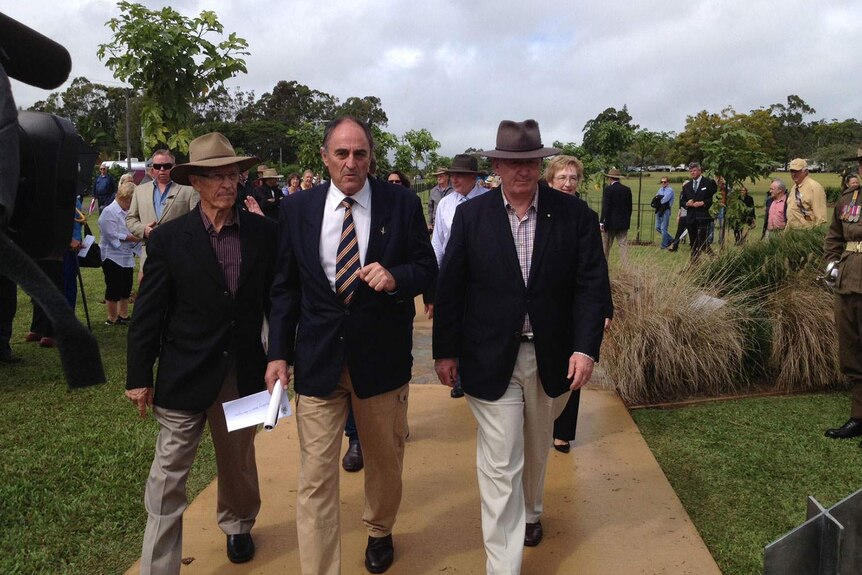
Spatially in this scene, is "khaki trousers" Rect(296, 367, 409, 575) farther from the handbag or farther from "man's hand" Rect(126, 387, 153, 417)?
the handbag

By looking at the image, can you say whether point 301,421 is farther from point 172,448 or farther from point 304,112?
point 304,112

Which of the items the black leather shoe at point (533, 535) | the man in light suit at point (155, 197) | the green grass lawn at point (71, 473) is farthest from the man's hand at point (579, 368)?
the man in light suit at point (155, 197)

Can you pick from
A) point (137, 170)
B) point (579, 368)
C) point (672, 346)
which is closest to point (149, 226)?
point (579, 368)

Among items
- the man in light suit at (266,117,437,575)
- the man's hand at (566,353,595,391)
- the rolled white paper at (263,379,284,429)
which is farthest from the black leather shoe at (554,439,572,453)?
the rolled white paper at (263,379,284,429)

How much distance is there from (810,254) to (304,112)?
87346mm

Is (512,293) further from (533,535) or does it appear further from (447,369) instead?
(533,535)

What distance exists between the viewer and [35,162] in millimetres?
1121

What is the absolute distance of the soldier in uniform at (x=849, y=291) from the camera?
16.9 ft

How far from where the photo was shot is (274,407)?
122 inches

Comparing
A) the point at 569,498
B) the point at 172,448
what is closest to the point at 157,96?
the point at 172,448

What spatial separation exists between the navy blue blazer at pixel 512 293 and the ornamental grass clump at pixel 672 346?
8.64 ft

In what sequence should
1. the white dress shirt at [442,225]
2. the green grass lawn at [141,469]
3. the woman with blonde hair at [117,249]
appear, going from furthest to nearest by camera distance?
the woman with blonde hair at [117,249] → the white dress shirt at [442,225] → the green grass lawn at [141,469]

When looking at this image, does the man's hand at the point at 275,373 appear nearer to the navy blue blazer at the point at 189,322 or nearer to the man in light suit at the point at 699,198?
the navy blue blazer at the point at 189,322

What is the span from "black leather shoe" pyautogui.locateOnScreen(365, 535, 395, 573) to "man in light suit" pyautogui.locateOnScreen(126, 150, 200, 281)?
142 inches
